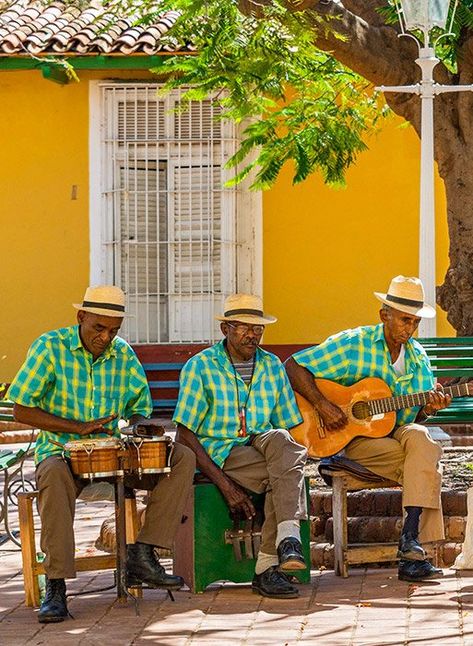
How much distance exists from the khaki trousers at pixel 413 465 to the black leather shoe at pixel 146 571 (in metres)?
1.14

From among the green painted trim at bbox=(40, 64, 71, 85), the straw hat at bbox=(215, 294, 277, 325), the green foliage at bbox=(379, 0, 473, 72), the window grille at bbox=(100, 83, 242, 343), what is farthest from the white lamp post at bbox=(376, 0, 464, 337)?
the green painted trim at bbox=(40, 64, 71, 85)

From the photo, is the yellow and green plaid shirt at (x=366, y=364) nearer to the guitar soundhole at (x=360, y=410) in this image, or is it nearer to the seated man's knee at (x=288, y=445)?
the guitar soundhole at (x=360, y=410)

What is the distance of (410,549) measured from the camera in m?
6.70

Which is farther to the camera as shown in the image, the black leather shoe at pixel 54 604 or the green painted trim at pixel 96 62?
the green painted trim at pixel 96 62

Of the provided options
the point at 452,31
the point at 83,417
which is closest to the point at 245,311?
the point at 83,417

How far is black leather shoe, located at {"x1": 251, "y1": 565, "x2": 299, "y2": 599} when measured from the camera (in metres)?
6.52

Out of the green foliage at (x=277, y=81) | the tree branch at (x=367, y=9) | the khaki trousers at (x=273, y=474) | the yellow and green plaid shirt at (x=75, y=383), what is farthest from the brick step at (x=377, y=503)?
the tree branch at (x=367, y=9)

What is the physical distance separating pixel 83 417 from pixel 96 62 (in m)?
6.49

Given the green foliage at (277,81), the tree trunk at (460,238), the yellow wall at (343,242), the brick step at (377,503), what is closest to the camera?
the brick step at (377,503)

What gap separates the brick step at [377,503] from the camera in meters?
7.67

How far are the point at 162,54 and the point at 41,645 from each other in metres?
7.51

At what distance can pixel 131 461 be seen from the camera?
20.8 feet

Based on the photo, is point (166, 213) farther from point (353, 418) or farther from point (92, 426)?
point (92, 426)

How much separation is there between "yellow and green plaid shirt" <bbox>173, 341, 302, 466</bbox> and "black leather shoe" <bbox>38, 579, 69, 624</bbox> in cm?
98
